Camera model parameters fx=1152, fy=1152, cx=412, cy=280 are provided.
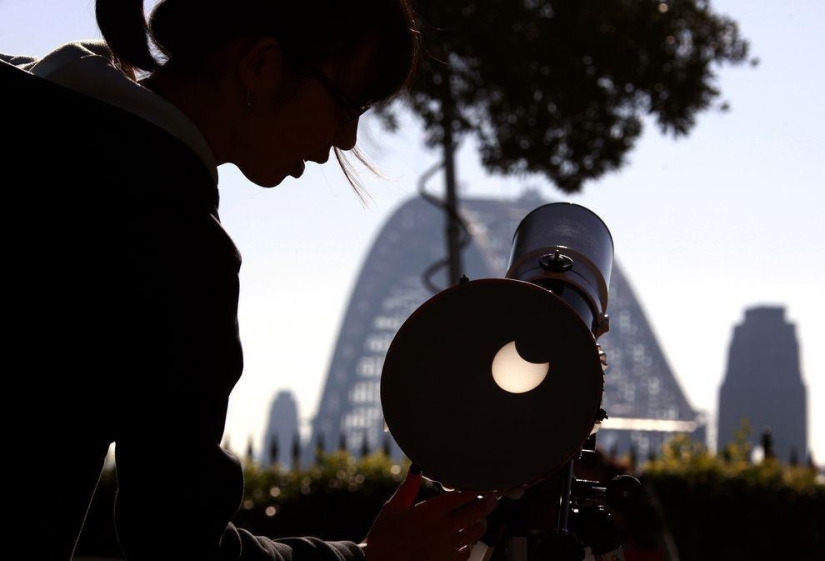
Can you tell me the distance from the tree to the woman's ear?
924cm

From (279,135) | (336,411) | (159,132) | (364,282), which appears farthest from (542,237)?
(336,411)

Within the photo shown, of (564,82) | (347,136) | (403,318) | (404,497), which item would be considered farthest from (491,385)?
(403,318)

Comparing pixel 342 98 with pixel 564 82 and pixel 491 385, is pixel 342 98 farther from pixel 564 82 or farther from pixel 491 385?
pixel 564 82

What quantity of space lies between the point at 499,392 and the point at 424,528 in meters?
0.30

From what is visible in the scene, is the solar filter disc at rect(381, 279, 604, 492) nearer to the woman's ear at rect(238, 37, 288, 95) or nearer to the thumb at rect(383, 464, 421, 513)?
the thumb at rect(383, 464, 421, 513)

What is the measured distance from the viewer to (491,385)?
178cm

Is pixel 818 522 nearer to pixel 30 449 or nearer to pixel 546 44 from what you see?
pixel 546 44

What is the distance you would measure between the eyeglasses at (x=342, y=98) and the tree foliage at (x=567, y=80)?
918 centimetres

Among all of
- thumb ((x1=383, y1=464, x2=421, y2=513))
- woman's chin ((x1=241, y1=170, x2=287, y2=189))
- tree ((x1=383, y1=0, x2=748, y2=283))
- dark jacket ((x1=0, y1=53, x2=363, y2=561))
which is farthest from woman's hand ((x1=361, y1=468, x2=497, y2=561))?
tree ((x1=383, y1=0, x2=748, y2=283))

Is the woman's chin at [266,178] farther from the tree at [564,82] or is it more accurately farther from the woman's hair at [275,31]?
the tree at [564,82]

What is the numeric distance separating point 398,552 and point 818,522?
37.7ft

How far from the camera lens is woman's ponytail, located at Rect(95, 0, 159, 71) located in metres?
1.70

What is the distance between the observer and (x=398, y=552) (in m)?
1.55

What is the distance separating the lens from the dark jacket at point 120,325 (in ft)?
4.19
